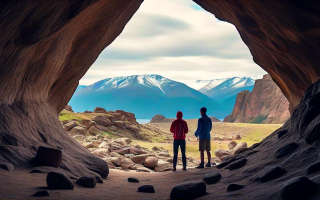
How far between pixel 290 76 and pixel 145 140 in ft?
80.1

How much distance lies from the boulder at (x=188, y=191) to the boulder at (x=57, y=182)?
6.38ft

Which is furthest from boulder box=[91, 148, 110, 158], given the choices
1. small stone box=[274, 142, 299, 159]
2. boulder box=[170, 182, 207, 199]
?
boulder box=[170, 182, 207, 199]

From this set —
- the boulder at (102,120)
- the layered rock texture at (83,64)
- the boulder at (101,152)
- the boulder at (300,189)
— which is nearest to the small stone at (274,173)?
the layered rock texture at (83,64)

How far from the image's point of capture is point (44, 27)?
29.2 feet

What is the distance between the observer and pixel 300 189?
498 cm

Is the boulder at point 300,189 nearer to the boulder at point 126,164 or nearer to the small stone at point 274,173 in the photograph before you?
the small stone at point 274,173

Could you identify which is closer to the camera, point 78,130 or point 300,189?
point 300,189

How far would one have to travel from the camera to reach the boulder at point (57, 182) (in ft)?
21.7

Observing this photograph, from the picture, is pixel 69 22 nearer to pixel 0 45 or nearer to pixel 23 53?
pixel 23 53

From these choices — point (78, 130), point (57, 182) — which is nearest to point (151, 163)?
point (57, 182)

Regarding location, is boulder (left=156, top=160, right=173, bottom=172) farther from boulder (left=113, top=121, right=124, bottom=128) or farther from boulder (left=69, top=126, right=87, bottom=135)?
boulder (left=113, top=121, right=124, bottom=128)

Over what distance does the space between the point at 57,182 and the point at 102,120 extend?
29.0 meters

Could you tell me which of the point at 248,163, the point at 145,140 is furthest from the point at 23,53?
the point at 145,140

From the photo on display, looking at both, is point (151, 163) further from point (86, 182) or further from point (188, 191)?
point (188, 191)
